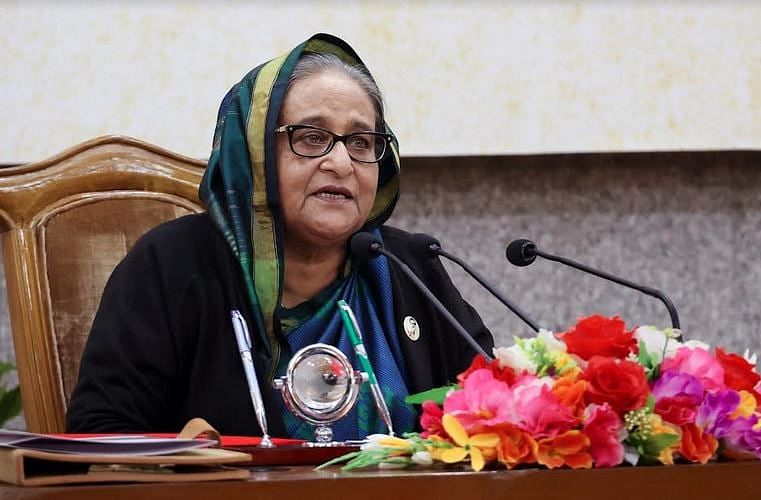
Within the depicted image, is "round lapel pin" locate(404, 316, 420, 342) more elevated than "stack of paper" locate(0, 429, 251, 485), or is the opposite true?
"round lapel pin" locate(404, 316, 420, 342)

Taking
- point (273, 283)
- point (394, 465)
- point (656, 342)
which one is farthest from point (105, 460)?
point (273, 283)

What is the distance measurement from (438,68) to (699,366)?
182 centimetres

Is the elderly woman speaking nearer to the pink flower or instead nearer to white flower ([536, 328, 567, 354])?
white flower ([536, 328, 567, 354])

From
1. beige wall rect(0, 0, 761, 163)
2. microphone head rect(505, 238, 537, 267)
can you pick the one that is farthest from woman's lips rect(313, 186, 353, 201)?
beige wall rect(0, 0, 761, 163)

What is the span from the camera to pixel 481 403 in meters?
1.18

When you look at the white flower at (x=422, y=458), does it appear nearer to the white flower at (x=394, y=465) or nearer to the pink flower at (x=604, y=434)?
the white flower at (x=394, y=465)

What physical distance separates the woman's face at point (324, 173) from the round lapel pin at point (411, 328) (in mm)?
190

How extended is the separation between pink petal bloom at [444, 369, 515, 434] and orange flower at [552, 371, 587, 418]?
5 cm

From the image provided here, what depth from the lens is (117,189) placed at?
2.25 metres

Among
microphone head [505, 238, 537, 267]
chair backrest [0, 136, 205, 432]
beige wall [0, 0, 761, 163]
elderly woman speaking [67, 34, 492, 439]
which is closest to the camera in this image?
microphone head [505, 238, 537, 267]

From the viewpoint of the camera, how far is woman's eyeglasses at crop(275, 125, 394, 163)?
6.86 feet

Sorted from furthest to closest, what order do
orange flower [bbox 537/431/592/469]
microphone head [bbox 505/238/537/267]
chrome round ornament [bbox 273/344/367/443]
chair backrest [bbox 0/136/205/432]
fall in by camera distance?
chair backrest [bbox 0/136/205/432]
microphone head [bbox 505/238/537/267]
chrome round ornament [bbox 273/344/367/443]
orange flower [bbox 537/431/592/469]

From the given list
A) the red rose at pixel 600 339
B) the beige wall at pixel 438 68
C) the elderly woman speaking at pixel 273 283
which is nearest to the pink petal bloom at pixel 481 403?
the red rose at pixel 600 339

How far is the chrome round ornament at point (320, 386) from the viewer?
1.51 m
